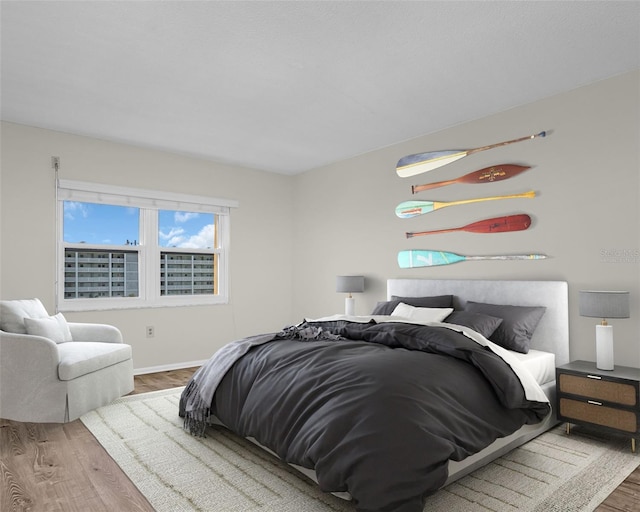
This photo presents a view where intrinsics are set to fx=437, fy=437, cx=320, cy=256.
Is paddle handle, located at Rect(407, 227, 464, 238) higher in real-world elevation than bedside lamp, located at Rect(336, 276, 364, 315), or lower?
higher

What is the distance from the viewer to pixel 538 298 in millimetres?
3520

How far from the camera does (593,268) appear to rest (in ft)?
10.8

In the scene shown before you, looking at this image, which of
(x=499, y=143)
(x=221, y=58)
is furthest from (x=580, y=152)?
(x=221, y=58)

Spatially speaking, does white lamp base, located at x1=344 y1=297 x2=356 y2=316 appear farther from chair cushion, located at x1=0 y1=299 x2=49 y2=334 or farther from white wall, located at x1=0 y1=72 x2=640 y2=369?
chair cushion, located at x1=0 y1=299 x2=49 y2=334

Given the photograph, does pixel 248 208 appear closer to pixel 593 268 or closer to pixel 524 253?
pixel 524 253

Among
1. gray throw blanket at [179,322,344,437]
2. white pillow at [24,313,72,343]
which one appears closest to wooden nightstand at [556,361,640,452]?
gray throw blanket at [179,322,344,437]

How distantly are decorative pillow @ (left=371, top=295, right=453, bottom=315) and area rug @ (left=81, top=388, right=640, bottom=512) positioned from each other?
1.36 m

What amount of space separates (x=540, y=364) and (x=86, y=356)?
134 inches

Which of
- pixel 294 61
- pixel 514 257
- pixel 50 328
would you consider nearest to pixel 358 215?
pixel 514 257

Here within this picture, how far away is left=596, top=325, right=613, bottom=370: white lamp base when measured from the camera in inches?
115

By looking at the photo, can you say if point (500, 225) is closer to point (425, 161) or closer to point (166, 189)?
point (425, 161)

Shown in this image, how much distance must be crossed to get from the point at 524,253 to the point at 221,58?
2.84 metres

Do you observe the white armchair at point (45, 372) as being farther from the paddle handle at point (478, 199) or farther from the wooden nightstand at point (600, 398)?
the wooden nightstand at point (600, 398)

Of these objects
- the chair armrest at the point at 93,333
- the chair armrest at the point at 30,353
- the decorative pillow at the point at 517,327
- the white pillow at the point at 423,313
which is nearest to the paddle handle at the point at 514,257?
the decorative pillow at the point at 517,327
